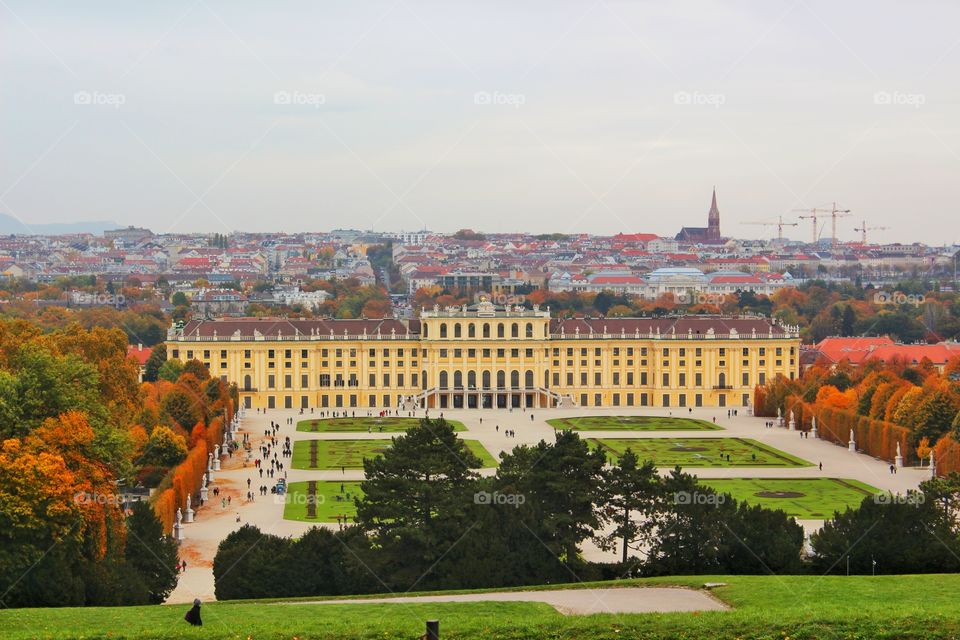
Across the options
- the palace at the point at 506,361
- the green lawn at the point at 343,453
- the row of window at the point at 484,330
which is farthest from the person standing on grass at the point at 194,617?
the row of window at the point at 484,330

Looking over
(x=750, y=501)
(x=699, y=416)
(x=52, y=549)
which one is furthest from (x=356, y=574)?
(x=699, y=416)

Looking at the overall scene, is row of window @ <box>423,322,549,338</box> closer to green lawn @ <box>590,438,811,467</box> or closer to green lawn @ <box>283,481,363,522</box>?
green lawn @ <box>590,438,811,467</box>

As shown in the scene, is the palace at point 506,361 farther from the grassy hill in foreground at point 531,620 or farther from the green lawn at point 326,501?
the grassy hill in foreground at point 531,620

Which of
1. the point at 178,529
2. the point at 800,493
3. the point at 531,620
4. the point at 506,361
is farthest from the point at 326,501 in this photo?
the point at 506,361

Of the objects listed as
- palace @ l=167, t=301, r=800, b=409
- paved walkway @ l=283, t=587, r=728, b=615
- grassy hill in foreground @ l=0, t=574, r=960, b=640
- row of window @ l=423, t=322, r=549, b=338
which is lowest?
paved walkway @ l=283, t=587, r=728, b=615

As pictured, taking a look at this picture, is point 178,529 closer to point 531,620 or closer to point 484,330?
point 531,620

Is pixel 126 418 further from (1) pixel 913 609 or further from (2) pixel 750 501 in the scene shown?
(1) pixel 913 609

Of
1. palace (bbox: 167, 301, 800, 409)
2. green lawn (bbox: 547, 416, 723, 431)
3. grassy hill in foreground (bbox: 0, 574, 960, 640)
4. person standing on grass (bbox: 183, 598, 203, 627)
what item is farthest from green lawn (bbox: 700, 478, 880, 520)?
palace (bbox: 167, 301, 800, 409)
